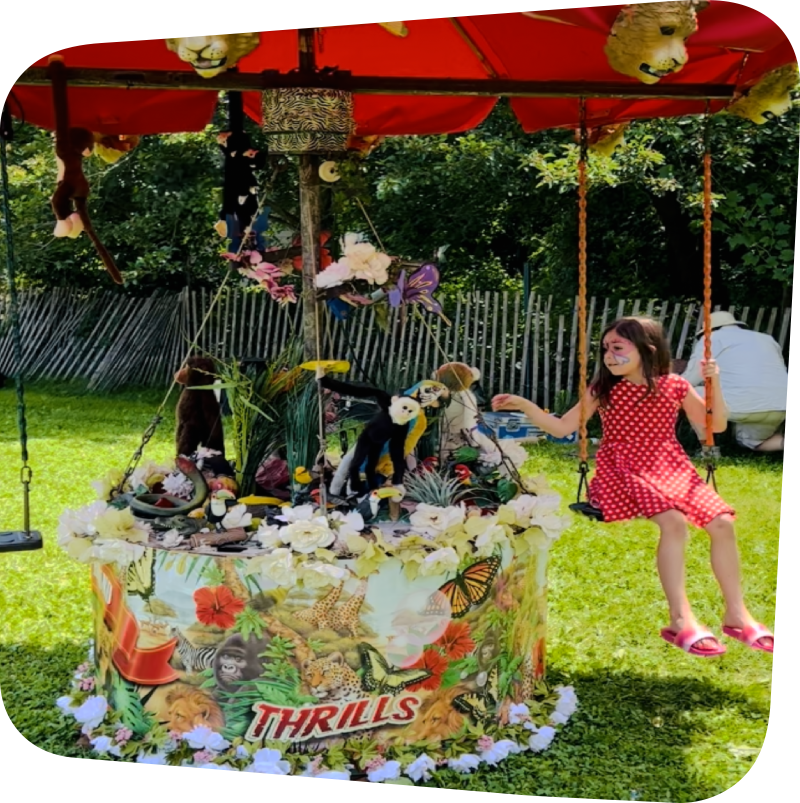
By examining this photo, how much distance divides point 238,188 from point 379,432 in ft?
3.47

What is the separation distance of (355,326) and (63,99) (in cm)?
600

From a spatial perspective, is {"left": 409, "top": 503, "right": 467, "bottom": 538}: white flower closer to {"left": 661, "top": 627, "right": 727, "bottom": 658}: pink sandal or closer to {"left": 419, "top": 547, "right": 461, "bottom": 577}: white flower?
{"left": 419, "top": 547, "right": 461, "bottom": 577}: white flower

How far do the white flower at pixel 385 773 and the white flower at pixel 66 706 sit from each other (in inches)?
41.6

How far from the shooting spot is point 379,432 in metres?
3.11

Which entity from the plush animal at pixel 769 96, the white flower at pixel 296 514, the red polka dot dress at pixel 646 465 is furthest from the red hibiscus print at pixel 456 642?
the plush animal at pixel 769 96

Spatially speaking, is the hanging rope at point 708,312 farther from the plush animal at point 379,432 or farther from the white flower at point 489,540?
the plush animal at point 379,432

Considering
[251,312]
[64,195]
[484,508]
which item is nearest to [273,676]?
[484,508]

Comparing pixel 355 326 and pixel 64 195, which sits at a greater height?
pixel 64 195

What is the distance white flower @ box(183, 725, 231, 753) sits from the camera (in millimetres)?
2965

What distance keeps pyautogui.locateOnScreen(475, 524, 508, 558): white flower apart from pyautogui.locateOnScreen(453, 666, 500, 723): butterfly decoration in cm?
38

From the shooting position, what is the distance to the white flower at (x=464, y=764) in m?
2.96

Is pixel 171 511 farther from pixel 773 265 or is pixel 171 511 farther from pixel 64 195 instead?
pixel 773 265

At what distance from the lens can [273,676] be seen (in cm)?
290

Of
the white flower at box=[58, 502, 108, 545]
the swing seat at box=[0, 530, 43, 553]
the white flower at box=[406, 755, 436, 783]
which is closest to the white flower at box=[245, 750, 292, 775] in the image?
the white flower at box=[406, 755, 436, 783]
